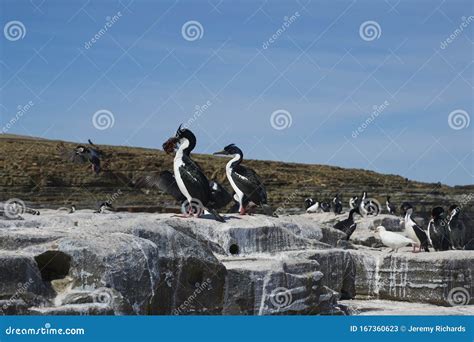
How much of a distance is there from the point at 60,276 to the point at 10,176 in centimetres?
4056

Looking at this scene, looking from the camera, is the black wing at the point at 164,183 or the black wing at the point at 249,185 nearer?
the black wing at the point at 164,183

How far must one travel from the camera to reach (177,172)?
1261 cm

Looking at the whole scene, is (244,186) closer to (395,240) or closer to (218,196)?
(218,196)

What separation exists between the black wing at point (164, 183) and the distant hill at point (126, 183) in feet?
66.5

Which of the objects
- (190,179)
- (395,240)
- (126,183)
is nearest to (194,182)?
(190,179)

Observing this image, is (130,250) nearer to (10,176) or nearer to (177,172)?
(177,172)

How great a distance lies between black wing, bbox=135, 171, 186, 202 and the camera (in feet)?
43.3

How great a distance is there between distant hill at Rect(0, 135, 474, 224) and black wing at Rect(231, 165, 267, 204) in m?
19.7

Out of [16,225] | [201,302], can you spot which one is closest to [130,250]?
[201,302]

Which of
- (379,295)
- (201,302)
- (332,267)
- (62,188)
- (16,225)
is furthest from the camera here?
(62,188)

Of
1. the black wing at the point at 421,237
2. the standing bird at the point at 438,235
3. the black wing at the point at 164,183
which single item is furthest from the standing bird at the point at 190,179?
the standing bird at the point at 438,235

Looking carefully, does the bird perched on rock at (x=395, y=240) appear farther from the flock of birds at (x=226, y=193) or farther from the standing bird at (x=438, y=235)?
the standing bird at (x=438, y=235)

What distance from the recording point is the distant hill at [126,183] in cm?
4209

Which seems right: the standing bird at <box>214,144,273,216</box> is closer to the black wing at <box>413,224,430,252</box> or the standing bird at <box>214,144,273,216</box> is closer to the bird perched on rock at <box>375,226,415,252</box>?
the bird perched on rock at <box>375,226,415,252</box>
